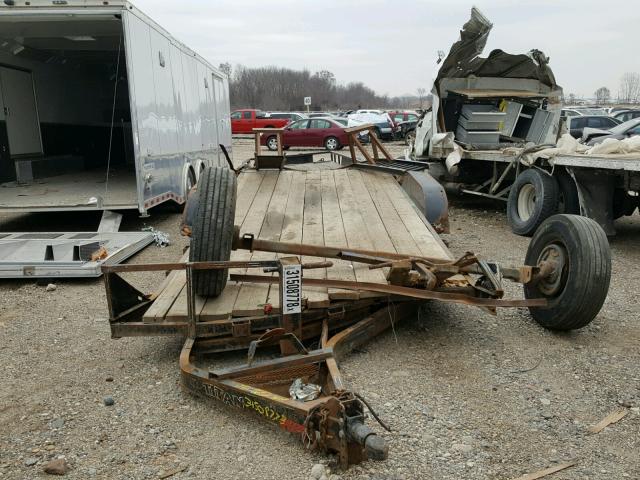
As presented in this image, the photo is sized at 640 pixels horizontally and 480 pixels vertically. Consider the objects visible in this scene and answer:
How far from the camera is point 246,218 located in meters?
5.17

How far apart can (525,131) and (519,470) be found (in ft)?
32.2

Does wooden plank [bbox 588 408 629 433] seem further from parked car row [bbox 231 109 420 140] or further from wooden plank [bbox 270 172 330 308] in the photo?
parked car row [bbox 231 109 420 140]

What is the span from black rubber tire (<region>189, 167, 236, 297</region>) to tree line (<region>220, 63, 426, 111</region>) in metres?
70.6

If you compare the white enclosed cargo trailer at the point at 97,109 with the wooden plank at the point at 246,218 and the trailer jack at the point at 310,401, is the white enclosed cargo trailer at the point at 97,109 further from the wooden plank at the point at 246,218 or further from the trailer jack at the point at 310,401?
the trailer jack at the point at 310,401

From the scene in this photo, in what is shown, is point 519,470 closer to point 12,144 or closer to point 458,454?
point 458,454

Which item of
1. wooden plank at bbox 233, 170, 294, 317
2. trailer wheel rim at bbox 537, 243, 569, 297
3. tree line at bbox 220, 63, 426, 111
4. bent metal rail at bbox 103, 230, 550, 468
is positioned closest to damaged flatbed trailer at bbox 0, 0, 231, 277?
wooden plank at bbox 233, 170, 294, 317

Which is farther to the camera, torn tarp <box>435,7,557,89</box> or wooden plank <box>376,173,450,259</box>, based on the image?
torn tarp <box>435,7,557,89</box>

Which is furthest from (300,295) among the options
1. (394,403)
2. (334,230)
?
(334,230)

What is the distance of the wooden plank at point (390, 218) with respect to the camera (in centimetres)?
425

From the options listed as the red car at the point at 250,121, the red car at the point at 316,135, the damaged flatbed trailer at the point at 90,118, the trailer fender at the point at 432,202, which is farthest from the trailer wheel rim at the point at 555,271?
the red car at the point at 250,121

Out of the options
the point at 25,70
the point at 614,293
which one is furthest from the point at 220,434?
the point at 25,70

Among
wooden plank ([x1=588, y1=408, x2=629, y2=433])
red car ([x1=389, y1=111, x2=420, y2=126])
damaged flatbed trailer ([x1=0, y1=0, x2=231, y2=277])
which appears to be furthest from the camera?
red car ([x1=389, y1=111, x2=420, y2=126])

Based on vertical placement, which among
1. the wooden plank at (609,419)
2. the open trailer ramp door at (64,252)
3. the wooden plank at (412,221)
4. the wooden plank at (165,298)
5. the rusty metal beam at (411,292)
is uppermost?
the wooden plank at (412,221)

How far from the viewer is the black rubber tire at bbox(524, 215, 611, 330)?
351 cm
